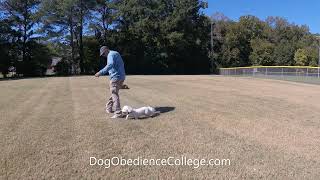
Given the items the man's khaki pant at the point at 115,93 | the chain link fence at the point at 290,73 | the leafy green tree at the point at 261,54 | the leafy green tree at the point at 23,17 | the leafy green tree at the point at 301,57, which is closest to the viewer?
the man's khaki pant at the point at 115,93

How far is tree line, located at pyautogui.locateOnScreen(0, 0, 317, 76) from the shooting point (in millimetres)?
61594

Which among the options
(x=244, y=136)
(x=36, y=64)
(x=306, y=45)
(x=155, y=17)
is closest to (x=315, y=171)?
(x=244, y=136)

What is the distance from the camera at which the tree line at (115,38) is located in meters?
61.6

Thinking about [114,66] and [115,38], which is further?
[115,38]

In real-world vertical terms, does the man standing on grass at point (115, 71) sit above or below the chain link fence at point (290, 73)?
above

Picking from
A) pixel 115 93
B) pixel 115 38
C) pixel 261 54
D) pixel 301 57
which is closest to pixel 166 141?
pixel 115 93

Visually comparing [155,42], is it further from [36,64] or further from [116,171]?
[116,171]

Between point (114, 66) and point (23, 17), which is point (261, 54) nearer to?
point (23, 17)

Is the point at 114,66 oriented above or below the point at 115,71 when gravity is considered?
above

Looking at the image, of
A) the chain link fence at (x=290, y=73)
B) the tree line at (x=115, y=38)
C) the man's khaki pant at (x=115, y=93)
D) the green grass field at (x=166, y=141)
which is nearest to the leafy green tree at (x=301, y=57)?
the tree line at (x=115, y=38)

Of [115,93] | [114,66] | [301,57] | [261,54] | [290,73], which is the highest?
[261,54]

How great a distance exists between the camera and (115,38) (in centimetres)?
6544

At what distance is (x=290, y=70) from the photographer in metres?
40.7

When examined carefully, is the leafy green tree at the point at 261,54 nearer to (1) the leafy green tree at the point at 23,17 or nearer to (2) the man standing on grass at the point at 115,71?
(1) the leafy green tree at the point at 23,17
